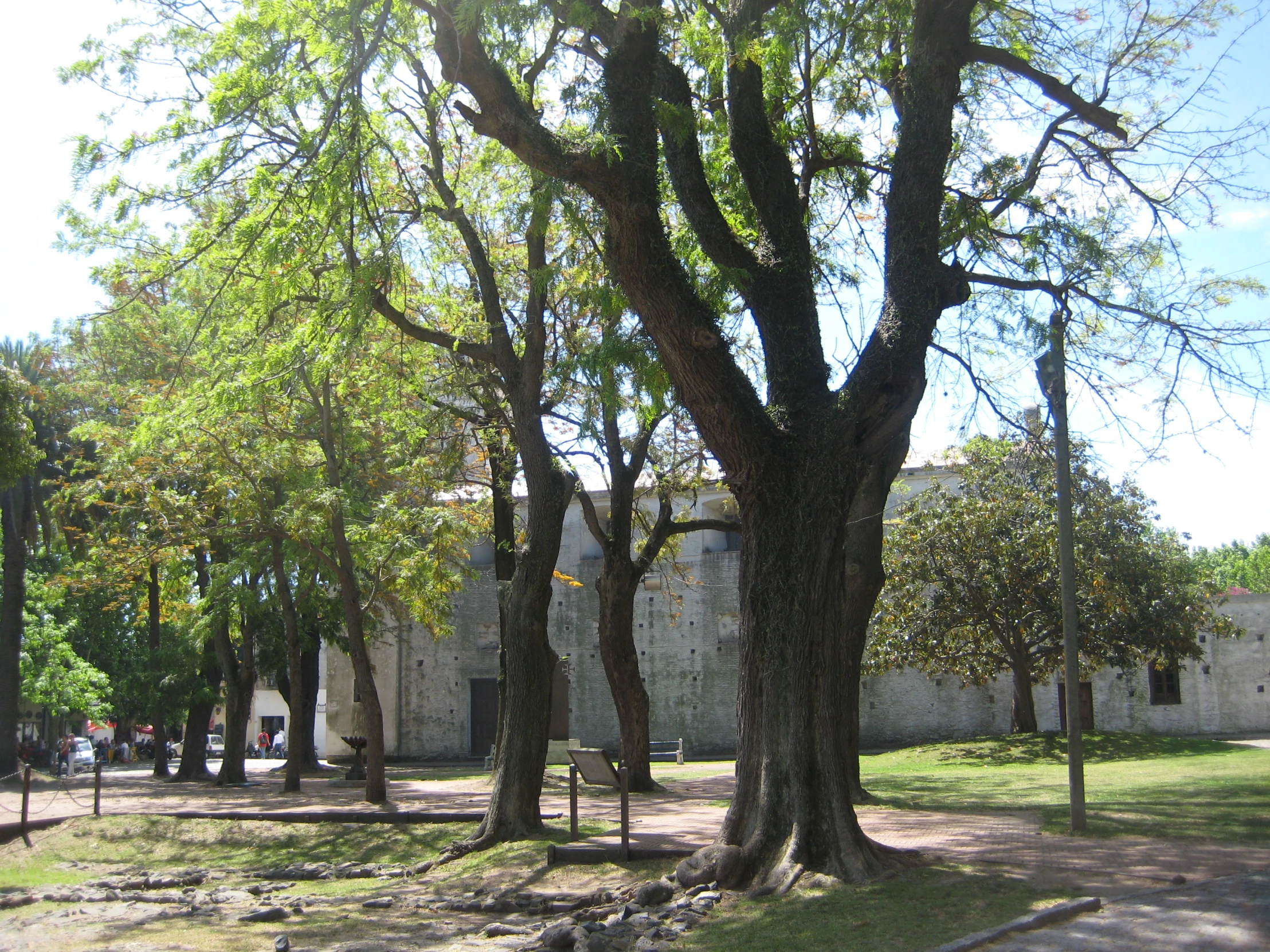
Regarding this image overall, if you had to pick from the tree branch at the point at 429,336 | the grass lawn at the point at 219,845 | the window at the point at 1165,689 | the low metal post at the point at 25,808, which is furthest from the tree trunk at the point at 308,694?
the window at the point at 1165,689

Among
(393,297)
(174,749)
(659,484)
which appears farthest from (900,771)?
(174,749)

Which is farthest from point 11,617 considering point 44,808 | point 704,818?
point 704,818

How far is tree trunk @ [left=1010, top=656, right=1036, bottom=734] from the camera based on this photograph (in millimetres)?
25312

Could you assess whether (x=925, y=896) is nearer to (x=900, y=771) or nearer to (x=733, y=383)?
(x=733, y=383)

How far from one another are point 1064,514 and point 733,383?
10.2ft

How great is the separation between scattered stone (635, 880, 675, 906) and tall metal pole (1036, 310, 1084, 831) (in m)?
3.59

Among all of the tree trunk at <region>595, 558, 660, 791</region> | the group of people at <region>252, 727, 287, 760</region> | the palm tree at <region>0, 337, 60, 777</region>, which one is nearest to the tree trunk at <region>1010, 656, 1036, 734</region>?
the tree trunk at <region>595, 558, 660, 791</region>

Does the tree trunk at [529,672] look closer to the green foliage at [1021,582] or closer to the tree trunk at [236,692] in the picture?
the tree trunk at [236,692]

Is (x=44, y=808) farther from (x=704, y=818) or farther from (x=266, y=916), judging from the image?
(x=704, y=818)

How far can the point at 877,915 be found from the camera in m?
6.73

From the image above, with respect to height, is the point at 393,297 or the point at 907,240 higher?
the point at 393,297

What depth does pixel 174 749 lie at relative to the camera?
49812 millimetres

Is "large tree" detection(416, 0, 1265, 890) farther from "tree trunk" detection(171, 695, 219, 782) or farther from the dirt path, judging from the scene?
"tree trunk" detection(171, 695, 219, 782)

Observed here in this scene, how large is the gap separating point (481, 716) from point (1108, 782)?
24.8 meters
